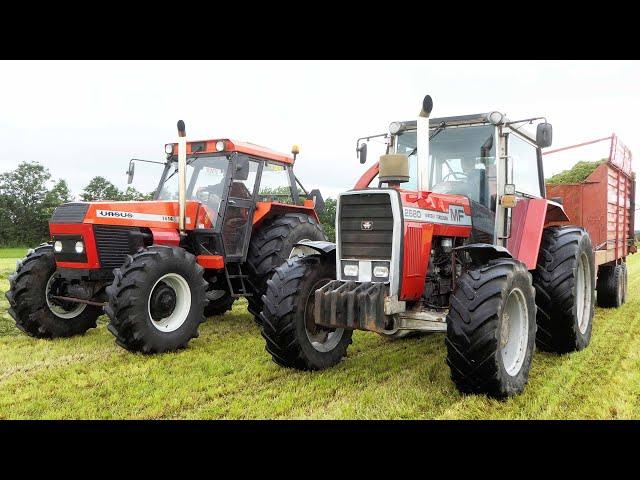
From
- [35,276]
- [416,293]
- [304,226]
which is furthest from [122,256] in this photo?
[416,293]

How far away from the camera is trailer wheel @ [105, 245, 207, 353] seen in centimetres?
543

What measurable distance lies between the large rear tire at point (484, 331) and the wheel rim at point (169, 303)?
315 cm

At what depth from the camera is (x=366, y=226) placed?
4.65m

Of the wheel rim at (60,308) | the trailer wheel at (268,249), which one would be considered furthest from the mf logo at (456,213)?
the wheel rim at (60,308)

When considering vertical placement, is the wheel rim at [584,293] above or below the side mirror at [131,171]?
below

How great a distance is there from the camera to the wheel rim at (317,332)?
4.86 meters

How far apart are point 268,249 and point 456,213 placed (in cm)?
301


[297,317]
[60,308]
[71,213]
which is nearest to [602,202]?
[297,317]

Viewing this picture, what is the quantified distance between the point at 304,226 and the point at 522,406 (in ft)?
13.9

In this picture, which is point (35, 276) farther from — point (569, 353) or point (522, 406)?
point (569, 353)

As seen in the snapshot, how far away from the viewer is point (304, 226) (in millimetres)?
7617

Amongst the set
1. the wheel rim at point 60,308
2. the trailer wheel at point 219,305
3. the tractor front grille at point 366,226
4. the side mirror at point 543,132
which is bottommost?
the trailer wheel at point 219,305

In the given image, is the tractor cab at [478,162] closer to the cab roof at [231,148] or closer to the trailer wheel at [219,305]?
the cab roof at [231,148]

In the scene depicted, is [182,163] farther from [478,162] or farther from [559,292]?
[559,292]
